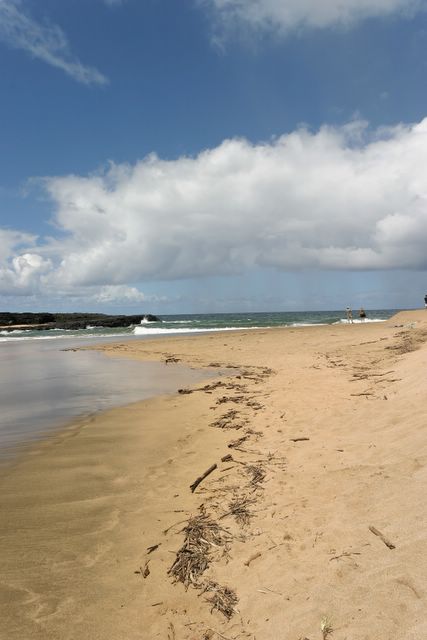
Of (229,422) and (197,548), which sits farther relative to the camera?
(229,422)

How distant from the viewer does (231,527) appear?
4.43m

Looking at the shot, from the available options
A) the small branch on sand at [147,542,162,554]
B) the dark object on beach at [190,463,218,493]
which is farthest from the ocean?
the small branch on sand at [147,542,162,554]

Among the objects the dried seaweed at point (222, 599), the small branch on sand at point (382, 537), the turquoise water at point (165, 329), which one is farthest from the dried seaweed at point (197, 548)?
the turquoise water at point (165, 329)

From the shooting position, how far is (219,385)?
42.0 ft

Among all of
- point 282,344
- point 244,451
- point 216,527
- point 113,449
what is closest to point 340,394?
point 244,451

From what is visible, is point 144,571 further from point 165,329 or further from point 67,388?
point 165,329

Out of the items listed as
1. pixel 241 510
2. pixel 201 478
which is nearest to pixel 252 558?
pixel 241 510

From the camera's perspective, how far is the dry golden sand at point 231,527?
305 cm

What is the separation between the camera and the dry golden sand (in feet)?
10.0

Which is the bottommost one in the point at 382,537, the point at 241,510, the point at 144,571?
the point at 144,571

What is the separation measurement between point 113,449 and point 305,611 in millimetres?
4946

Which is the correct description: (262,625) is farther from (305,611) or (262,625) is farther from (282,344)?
(282,344)

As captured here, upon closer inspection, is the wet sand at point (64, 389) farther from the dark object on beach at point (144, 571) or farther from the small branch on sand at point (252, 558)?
the small branch on sand at point (252, 558)

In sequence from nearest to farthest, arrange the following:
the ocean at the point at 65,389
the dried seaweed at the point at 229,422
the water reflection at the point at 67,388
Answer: the dried seaweed at the point at 229,422 < the ocean at the point at 65,389 < the water reflection at the point at 67,388
